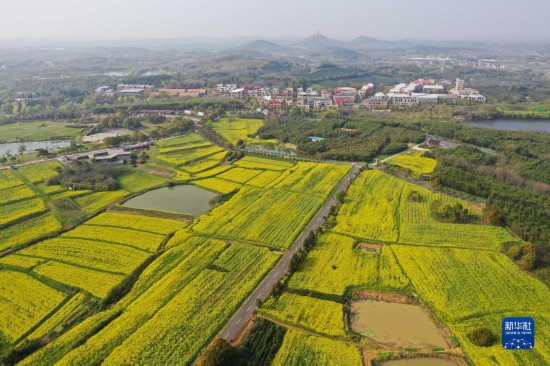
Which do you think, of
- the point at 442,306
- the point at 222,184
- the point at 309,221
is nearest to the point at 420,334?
the point at 442,306

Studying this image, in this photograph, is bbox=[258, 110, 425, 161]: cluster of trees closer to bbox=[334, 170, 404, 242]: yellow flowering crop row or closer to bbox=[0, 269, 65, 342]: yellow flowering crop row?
bbox=[334, 170, 404, 242]: yellow flowering crop row

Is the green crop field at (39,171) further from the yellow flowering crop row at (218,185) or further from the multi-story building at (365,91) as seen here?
the multi-story building at (365,91)

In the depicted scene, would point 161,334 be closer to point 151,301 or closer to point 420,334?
point 151,301

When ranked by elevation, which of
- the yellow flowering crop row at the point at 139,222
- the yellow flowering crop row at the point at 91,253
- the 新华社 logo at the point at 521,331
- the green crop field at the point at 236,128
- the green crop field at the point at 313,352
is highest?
the green crop field at the point at 236,128

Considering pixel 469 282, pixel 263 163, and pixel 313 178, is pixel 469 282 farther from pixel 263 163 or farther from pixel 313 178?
pixel 263 163

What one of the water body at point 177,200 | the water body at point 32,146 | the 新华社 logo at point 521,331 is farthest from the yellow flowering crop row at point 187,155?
the 新华社 logo at point 521,331

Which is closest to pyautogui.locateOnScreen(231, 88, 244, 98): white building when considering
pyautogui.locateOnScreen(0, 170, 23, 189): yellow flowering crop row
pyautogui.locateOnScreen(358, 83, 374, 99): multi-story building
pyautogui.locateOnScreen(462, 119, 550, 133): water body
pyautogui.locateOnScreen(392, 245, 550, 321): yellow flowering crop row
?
pyautogui.locateOnScreen(358, 83, 374, 99): multi-story building
